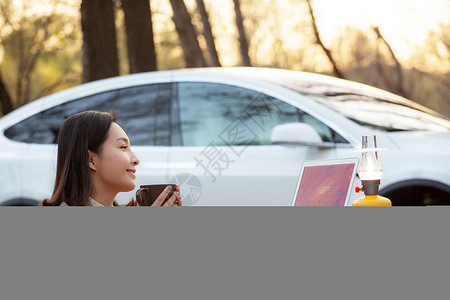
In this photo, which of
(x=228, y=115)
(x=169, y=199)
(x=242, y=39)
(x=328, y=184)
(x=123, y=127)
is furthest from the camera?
(x=242, y=39)

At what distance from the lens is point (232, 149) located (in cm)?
394

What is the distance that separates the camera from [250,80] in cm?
411

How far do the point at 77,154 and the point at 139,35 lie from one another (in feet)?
19.3

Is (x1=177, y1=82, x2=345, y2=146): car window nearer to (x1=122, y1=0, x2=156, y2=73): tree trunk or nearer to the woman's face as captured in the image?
the woman's face

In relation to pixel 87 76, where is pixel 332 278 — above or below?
below

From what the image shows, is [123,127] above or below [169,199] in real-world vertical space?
above

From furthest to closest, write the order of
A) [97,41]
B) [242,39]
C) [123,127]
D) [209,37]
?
1. [242,39]
2. [209,37]
3. [97,41]
4. [123,127]

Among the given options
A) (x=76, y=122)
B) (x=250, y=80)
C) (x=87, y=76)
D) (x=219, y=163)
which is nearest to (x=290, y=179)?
(x=219, y=163)

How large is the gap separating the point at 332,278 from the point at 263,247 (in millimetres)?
133

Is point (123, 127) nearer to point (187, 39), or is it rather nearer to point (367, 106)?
point (367, 106)

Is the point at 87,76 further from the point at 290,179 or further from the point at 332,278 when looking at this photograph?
the point at 332,278

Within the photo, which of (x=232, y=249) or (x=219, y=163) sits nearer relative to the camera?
(x=232, y=249)

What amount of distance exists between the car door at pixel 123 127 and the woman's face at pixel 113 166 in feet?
4.83

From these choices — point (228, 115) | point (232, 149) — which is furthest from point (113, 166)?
point (228, 115)
